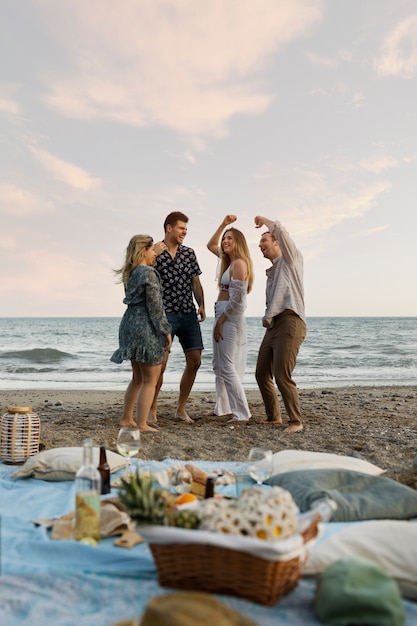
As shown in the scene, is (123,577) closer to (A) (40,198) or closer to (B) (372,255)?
(A) (40,198)

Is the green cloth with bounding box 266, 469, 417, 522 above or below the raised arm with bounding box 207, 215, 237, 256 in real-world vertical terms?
below

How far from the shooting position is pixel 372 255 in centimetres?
2689

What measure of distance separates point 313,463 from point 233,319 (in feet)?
9.57

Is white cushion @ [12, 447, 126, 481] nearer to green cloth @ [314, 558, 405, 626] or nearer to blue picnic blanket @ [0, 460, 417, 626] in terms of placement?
blue picnic blanket @ [0, 460, 417, 626]

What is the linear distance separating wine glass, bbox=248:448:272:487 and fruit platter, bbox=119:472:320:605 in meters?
0.80

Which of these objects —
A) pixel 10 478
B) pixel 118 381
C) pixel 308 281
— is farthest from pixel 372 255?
pixel 10 478

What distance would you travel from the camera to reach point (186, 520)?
226cm

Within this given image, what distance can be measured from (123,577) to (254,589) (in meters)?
0.62

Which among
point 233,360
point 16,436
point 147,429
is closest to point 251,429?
point 233,360

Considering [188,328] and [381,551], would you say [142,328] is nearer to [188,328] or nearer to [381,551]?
[188,328]

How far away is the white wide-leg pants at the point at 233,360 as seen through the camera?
22.0 ft

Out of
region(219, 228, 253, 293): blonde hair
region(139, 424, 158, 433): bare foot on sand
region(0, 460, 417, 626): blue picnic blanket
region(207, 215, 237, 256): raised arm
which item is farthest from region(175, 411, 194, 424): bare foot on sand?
region(0, 460, 417, 626): blue picnic blanket

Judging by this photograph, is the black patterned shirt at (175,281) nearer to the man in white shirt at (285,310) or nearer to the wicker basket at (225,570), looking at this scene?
the man in white shirt at (285,310)

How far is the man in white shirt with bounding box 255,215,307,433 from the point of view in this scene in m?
6.34
